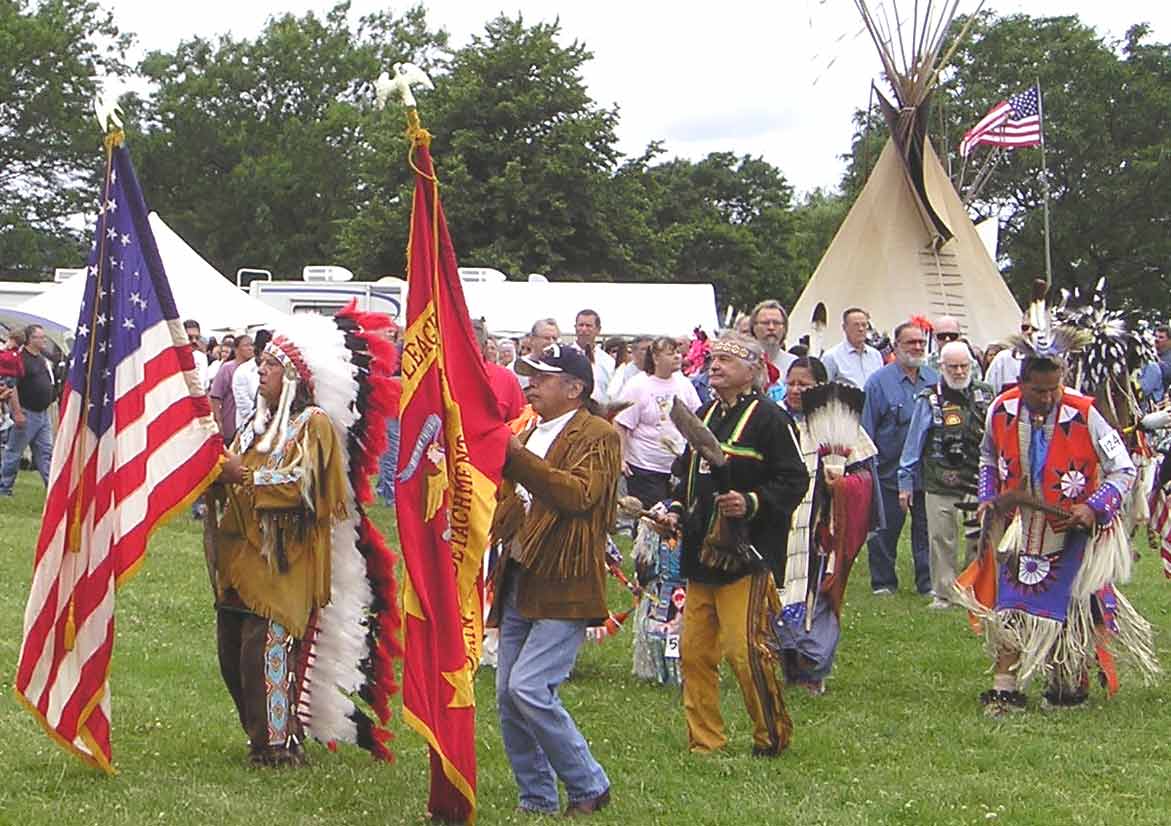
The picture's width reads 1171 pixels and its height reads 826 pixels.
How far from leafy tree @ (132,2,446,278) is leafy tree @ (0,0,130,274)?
495 cm

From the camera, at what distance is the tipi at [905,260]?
19938mm

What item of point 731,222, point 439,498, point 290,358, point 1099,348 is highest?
point 731,222

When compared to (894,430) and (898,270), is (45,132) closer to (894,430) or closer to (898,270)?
(898,270)

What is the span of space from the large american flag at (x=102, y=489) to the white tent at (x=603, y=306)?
17819 mm

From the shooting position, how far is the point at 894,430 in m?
11.0

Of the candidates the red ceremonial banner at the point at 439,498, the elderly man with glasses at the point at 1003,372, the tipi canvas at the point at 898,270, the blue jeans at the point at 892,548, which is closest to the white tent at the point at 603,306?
the tipi canvas at the point at 898,270

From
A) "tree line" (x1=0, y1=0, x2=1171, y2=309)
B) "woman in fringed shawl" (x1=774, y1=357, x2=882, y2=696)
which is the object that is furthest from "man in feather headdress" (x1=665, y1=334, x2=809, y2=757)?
"tree line" (x1=0, y1=0, x2=1171, y2=309)

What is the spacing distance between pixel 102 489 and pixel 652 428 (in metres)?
5.21

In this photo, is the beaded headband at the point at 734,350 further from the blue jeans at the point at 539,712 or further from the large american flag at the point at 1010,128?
the large american flag at the point at 1010,128

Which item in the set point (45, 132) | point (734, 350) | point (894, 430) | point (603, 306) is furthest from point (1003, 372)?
point (45, 132)

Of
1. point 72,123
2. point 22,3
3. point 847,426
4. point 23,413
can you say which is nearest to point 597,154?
point 72,123

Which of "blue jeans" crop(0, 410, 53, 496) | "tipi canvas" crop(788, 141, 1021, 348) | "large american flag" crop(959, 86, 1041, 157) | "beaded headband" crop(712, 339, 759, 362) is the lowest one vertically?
"blue jeans" crop(0, 410, 53, 496)

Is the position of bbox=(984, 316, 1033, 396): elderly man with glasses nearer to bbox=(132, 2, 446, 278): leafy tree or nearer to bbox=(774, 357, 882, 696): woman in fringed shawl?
bbox=(774, 357, 882, 696): woman in fringed shawl

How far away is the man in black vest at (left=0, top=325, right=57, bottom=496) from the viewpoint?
50.6 ft
